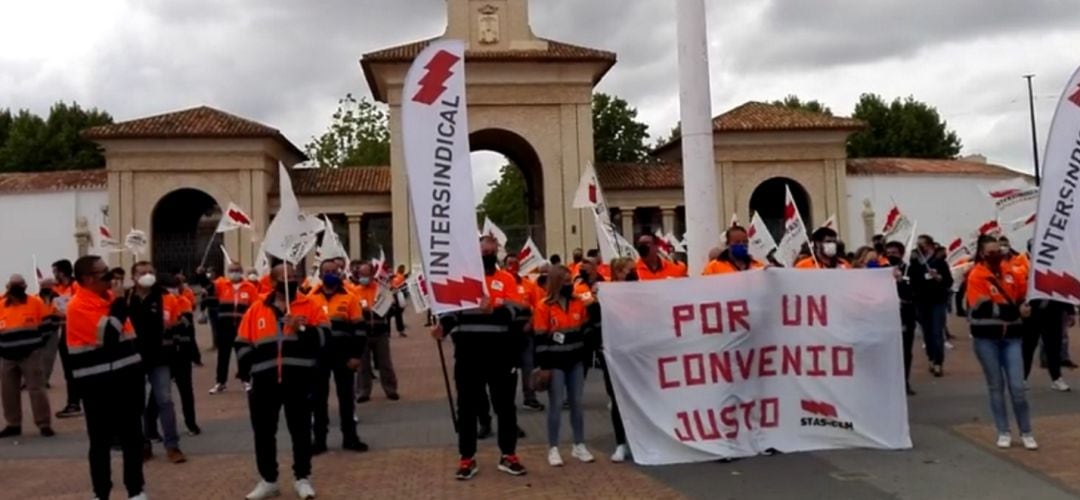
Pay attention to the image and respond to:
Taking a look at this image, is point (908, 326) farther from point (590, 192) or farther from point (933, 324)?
point (590, 192)

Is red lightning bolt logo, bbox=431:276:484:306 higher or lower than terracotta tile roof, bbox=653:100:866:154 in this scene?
lower

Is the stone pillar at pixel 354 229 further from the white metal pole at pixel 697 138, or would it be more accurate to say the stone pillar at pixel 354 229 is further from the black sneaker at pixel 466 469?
the black sneaker at pixel 466 469

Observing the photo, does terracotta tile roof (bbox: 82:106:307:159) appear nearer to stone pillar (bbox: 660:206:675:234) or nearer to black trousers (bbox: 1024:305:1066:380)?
stone pillar (bbox: 660:206:675:234)

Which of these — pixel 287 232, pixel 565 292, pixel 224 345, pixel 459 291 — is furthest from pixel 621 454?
pixel 224 345

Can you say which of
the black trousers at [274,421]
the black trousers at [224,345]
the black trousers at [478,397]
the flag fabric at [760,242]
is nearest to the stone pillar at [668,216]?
the flag fabric at [760,242]

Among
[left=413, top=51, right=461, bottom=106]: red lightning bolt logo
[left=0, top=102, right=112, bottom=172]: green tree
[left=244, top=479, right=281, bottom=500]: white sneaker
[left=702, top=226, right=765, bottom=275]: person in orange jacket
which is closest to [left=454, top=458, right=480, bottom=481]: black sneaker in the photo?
[left=244, top=479, right=281, bottom=500]: white sneaker

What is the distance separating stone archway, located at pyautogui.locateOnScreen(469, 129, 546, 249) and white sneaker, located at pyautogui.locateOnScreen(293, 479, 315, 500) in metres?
33.3

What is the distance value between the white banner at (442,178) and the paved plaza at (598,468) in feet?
5.66

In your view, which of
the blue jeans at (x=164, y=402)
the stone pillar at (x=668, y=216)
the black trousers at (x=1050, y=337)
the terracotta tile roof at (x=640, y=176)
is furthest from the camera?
the stone pillar at (x=668, y=216)

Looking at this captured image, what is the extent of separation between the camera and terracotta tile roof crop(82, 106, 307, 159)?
143 feet

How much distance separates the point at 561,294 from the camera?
996 cm

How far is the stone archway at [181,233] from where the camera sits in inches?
1713

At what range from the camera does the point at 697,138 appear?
1302cm

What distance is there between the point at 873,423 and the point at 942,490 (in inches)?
58.4
